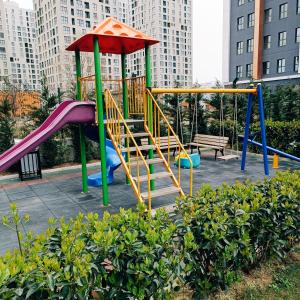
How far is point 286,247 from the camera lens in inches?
142

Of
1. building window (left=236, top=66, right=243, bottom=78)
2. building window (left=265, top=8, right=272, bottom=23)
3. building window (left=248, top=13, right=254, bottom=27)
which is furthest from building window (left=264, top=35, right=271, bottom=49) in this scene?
building window (left=236, top=66, right=243, bottom=78)

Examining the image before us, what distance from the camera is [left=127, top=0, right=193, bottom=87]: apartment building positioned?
93.8m

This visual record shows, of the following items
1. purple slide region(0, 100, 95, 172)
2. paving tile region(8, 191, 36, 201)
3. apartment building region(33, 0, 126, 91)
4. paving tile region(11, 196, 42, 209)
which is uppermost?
apartment building region(33, 0, 126, 91)

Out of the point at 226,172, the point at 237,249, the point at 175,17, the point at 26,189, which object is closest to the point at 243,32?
the point at 226,172

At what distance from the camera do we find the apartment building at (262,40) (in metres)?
26.8

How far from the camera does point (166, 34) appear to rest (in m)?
95.6

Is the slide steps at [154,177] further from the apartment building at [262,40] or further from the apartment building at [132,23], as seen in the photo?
the apartment building at [132,23]

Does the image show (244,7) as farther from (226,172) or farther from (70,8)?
(70,8)

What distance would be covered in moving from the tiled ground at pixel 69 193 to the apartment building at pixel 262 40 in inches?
Answer: 826

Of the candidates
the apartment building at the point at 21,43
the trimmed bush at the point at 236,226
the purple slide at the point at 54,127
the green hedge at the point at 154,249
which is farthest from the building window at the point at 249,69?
the apartment building at the point at 21,43

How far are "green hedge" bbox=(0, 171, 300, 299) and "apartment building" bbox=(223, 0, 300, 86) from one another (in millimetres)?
25862

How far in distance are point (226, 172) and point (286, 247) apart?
4.93m

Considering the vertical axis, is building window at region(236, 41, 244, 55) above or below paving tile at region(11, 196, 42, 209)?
above

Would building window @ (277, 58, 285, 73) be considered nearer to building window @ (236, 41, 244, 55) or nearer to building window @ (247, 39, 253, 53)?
building window @ (247, 39, 253, 53)
